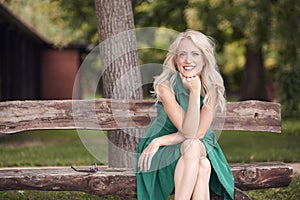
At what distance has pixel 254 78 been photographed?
22484 millimetres

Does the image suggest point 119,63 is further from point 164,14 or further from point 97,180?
point 164,14

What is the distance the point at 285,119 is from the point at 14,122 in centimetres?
1321

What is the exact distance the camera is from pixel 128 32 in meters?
6.47

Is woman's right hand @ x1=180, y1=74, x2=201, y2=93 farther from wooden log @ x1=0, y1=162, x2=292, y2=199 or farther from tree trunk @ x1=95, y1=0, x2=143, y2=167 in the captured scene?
tree trunk @ x1=95, y1=0, x2=143, y2=167

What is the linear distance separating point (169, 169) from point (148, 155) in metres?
0.18

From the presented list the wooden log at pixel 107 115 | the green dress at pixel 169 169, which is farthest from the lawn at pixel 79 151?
the green dress at pixel 169 169

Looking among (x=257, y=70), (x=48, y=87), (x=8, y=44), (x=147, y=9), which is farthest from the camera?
(x=48, y=87)

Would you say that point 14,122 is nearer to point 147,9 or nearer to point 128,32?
point 128,32

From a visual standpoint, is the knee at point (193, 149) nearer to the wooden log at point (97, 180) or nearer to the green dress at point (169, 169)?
the green dress at point (169, 169)

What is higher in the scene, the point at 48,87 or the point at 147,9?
the point at 147,9

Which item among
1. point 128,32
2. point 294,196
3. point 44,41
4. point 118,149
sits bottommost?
point 294,196

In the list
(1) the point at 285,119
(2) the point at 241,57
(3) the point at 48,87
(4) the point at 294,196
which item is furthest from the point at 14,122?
(2) the point at 241,57

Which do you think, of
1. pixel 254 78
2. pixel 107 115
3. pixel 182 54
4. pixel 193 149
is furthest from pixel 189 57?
pixel 254 78

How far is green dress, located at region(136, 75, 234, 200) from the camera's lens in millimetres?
4781
